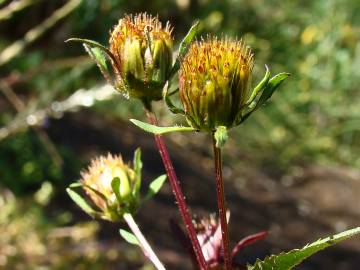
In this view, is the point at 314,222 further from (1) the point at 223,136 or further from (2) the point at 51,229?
(1) the point at 223,136

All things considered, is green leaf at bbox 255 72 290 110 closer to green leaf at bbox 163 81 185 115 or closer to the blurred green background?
green leaf at bbox 163 81 185 115

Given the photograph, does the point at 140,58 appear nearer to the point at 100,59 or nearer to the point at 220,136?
the point at 100,59

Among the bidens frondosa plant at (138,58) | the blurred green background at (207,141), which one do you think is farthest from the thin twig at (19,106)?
the bidens frondosa plant at (138,58)

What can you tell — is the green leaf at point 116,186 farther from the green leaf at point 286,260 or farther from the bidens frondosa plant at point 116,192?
the green leaf at point 286,260

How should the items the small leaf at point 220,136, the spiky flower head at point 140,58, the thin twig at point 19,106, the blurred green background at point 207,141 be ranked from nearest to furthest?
the small leaf at point 220,136, the spiky flower head at point 140,58, the thin twig at point 19,106, the blurred green background at point 207,141

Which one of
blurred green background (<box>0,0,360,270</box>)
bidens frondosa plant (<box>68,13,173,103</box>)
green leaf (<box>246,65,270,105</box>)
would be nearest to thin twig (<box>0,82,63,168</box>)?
blurred green background (<box>0,0,360,270</box>)

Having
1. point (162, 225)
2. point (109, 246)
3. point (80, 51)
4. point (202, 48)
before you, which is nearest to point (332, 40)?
point (80, 51)
